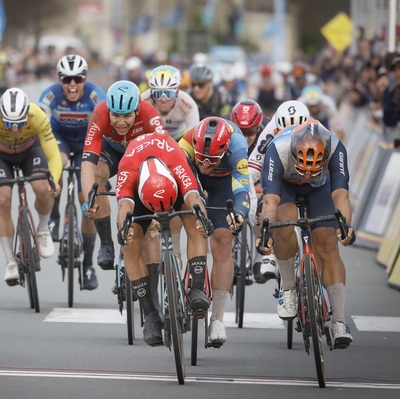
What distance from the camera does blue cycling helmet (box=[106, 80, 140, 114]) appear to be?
11.1 metres

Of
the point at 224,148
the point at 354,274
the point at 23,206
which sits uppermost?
the point at 224,148

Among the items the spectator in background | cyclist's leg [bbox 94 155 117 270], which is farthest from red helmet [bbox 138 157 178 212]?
the spectator in background

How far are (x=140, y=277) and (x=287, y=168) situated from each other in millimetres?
1288

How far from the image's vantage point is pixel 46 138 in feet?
43.3

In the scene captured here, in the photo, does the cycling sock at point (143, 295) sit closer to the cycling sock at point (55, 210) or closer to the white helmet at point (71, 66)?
the white helmet at point (71, 66)

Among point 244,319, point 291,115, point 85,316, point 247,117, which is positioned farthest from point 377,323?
point 85,316

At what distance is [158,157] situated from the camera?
32.8ft

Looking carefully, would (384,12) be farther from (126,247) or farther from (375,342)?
(126,247)

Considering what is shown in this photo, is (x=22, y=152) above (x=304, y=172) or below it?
below

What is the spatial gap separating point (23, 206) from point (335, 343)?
4.04m

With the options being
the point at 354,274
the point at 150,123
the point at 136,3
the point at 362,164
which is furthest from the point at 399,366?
the point at 136,3

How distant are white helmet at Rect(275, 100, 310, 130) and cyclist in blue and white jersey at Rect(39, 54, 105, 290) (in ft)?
9.23

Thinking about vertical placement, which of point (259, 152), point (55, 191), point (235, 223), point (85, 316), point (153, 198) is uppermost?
point (153, 198)

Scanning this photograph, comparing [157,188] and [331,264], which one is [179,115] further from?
[157,188]
